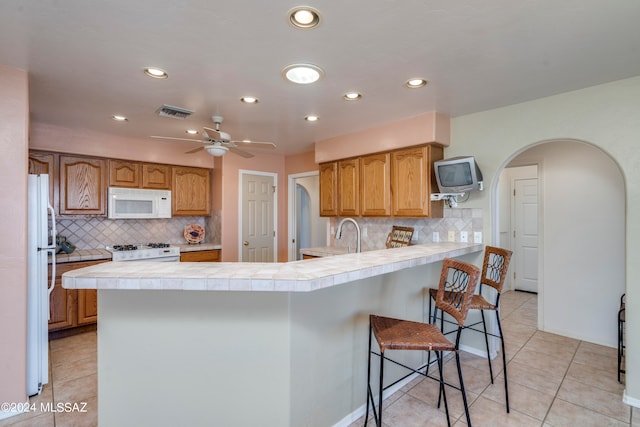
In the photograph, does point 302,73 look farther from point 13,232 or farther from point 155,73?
point 13,232

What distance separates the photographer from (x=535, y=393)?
7.79 feet

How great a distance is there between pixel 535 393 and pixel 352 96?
109 inches

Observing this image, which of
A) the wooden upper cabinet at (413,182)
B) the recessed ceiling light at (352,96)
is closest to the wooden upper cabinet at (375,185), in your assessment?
the wooden upper cabinet at (413,182)

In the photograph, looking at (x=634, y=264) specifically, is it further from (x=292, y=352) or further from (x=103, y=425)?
(x=103, y=425)

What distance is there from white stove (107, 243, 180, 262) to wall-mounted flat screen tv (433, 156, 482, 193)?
339cm

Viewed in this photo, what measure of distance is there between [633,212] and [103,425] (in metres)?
3.70

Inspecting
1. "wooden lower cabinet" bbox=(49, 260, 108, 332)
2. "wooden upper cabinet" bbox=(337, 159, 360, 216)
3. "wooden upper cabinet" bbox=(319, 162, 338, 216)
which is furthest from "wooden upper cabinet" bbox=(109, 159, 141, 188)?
"wooden upper cabinet" bbox=(337, 159, 360, 216)

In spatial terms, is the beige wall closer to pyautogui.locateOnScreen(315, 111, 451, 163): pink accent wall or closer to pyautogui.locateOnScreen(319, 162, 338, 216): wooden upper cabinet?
pyautogui.locateOnScreen(315, 111, 451, 163): pink accent wall

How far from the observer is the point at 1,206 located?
2047 mm

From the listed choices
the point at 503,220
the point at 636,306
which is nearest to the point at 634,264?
the point at 636,306

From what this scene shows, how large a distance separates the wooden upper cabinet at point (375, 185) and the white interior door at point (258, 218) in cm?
194

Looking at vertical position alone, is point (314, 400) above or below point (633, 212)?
below

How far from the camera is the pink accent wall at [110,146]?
3477 millimetres

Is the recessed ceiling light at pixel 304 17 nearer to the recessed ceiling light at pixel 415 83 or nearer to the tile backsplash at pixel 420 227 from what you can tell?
the recessed ceiling light at pixel 415 83
